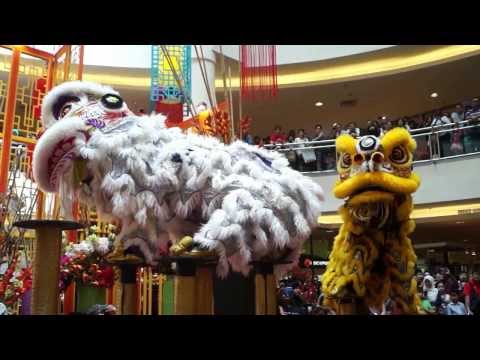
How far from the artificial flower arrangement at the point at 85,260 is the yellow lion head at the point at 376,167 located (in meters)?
1.37

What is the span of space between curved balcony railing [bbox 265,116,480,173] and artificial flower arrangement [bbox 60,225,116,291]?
3.42 m

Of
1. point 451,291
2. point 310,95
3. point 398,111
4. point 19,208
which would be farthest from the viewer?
point 398,111

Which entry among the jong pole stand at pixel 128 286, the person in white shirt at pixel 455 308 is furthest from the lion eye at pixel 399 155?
the person in white shirt at pixel 455 308

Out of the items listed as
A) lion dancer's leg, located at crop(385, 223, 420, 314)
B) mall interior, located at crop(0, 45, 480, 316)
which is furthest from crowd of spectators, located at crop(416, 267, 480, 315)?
lion dancer's leg, located at crop(385, 223, 420, 314)

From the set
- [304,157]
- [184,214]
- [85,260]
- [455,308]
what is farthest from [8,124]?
[304,157]

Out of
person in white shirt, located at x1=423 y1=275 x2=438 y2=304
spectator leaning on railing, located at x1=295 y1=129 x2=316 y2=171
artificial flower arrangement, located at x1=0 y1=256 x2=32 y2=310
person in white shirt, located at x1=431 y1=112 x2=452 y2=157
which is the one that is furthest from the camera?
spectator leaning on railing, located at x1=295 y1=129 x2=316 y2=171

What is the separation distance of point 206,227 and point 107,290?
5.75 feet

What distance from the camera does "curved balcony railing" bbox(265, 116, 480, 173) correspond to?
21.6 ft

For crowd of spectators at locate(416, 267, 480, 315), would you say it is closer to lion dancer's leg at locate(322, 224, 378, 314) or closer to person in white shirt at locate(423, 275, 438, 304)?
person in white shirt at locate(423, 275, 438, 304)

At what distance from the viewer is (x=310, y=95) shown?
1008 cm

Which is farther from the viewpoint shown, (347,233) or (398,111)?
(398,111)
